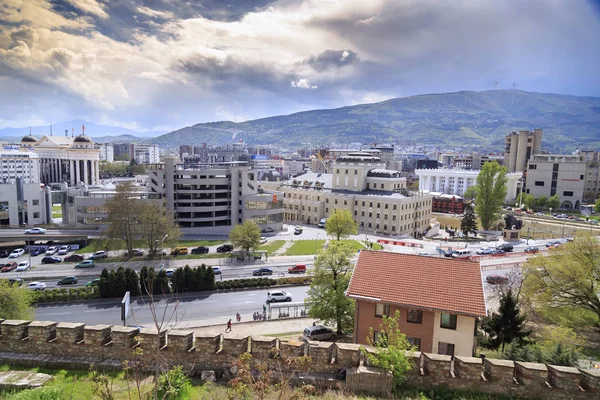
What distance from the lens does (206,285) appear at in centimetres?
4438

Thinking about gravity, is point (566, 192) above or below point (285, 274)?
above

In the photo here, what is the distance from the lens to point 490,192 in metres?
85.8

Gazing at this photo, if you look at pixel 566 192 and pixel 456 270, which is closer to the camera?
pixel 456 270

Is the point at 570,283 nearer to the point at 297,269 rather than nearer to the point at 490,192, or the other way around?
the point at 297,269

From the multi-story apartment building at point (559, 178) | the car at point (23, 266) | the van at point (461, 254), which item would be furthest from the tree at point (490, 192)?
the car at point (23, 266)

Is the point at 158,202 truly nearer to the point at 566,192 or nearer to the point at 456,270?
the point at 456,270

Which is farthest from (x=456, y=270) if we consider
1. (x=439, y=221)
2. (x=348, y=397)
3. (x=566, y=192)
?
(x=566, y=192)

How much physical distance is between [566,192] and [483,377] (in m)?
131

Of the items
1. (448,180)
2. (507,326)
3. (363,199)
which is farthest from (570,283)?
(448,180)

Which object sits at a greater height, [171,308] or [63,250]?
[171,308]

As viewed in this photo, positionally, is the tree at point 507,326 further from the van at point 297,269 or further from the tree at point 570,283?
the van at point 297,269

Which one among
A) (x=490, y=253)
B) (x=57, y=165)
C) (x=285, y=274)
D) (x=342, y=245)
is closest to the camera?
(x=342, y=245)

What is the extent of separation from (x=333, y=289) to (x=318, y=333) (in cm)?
349

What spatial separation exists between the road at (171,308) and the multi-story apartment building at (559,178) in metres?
112
